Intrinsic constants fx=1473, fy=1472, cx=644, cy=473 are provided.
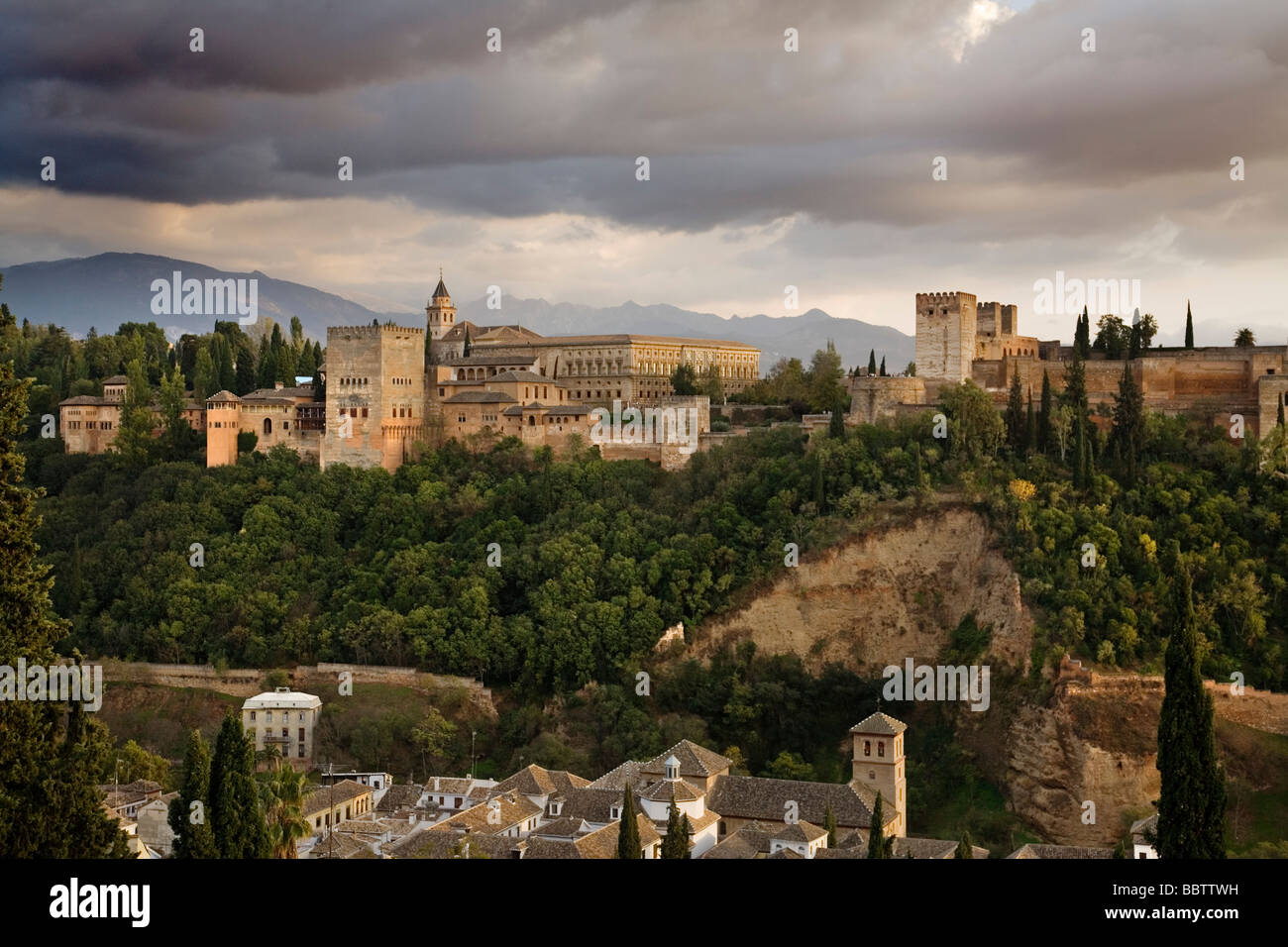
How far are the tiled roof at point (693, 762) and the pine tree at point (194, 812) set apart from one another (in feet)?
43.8

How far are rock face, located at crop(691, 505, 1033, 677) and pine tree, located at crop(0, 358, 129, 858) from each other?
28.2 m

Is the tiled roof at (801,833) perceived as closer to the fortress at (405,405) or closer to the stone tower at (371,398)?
the fortress at (405,405)

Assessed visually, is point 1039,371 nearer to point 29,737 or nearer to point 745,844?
point 745,844

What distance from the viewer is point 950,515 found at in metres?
43.1

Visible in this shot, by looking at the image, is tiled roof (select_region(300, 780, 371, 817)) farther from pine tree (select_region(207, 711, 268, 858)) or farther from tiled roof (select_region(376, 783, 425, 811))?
pine tree (select_region(207, 711, 268, 858))

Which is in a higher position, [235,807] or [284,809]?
[235,807]

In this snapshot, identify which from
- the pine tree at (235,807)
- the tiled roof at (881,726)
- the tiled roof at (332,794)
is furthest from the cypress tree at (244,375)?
the pine tree at (235,807)

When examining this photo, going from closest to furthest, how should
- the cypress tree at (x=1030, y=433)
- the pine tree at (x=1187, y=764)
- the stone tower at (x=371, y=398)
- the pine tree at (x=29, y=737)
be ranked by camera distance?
the pine tree at (x=29, y=737) < the pine tree at (x=1187, y=764) < the cypress tree at (x=1030, y=433) < the stone tower at (x=371, y=398)

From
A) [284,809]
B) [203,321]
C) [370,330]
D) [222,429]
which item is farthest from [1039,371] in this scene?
[203,321]

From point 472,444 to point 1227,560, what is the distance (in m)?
26.5

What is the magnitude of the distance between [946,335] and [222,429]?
88.4 ft

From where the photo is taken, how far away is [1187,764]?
21.8 m

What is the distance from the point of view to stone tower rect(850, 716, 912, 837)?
35969 millimetres

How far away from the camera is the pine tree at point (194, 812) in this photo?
21297 mm
